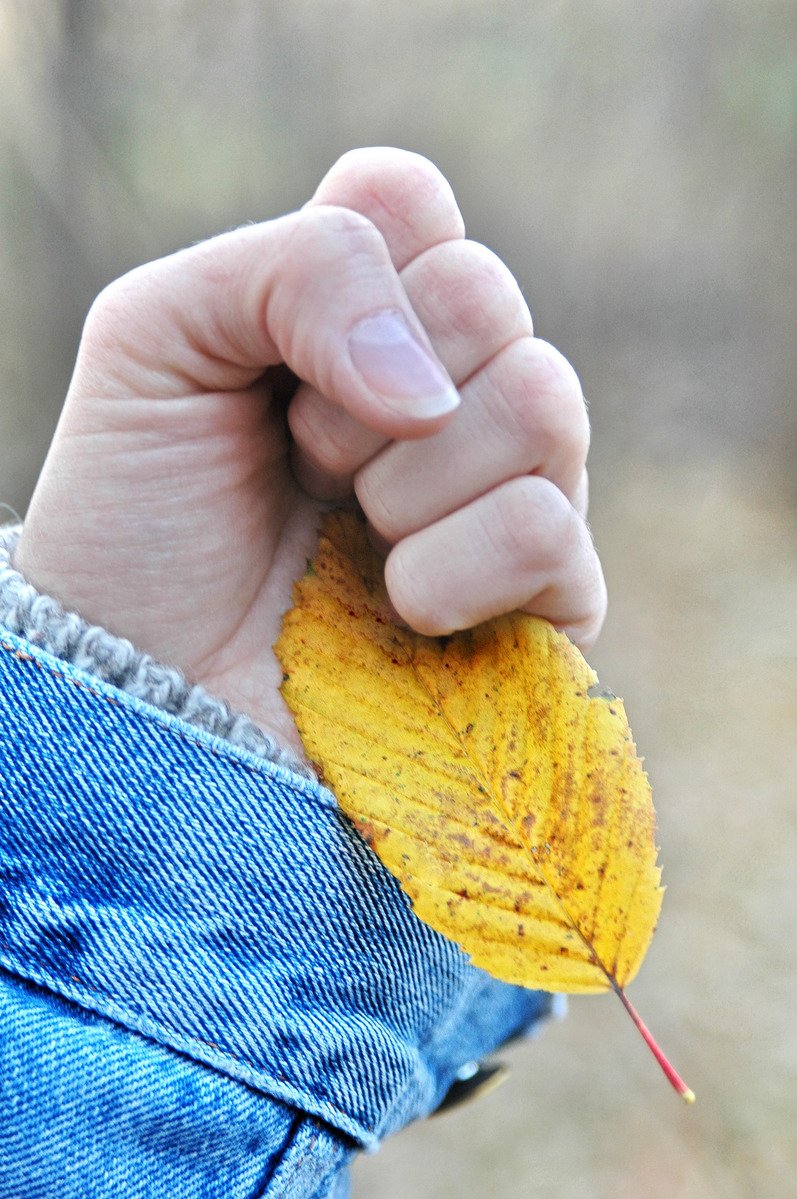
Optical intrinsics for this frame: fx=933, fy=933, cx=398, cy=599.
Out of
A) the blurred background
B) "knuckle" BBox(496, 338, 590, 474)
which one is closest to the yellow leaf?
"knuckle" BBox(496, 338, 590, 474)

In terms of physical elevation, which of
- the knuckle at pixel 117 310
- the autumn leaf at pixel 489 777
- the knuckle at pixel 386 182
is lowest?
the autumn leaf at pixel 489 777

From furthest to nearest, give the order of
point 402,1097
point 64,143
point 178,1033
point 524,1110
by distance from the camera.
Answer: point 64,143
point 524,1110
point 402,1097
point 178,1033

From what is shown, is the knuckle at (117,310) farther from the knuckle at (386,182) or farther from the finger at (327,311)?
the knuckle at (386,182)

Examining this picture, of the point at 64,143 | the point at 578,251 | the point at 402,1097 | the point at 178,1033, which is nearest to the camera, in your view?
the point at 178,1033

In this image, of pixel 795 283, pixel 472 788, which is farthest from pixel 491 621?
pixel 795 283

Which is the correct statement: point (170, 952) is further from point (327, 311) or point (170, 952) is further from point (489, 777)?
point (327, 311)

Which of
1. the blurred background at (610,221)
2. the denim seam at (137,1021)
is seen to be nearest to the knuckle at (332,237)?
the denim seam at (137,1021)

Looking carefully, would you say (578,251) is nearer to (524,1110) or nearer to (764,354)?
(764,354)
